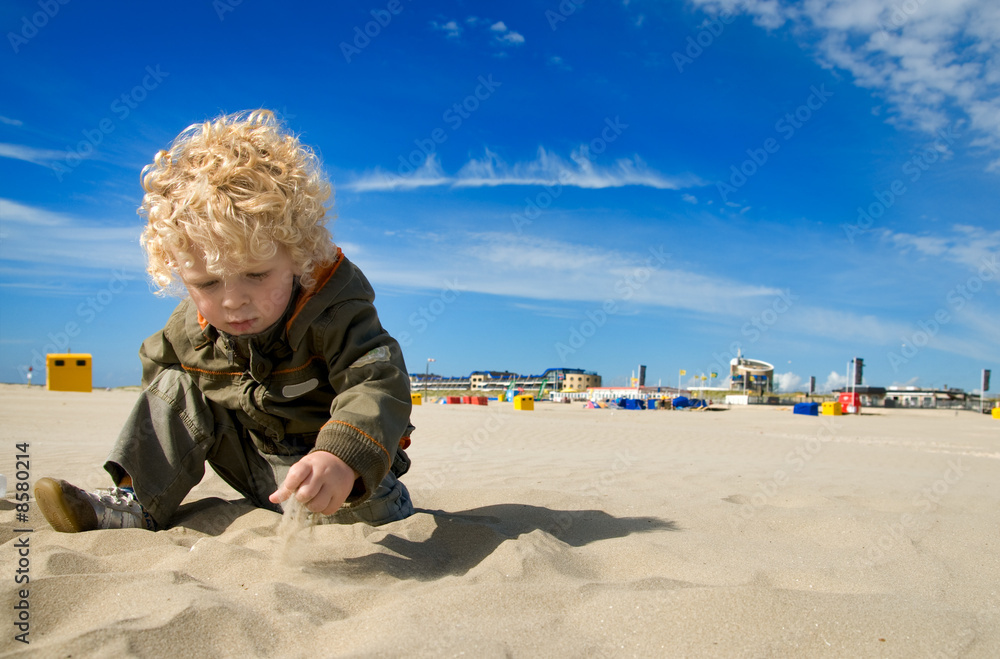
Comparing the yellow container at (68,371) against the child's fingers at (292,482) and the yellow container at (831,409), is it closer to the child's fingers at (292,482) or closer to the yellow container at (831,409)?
the child's fingers at (292,482)

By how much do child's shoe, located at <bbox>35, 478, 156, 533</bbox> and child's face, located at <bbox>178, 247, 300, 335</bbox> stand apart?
0.76 meters

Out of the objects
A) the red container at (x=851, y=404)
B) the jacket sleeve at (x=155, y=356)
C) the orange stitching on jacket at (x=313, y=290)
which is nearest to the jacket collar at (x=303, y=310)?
the orange stitching on jacket at (x=313, y=290)

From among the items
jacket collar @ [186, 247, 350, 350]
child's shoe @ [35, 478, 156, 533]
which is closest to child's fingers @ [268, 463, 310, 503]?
jacket collar @ [186, 247, 350, 350]

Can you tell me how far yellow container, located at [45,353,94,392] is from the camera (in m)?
17.6

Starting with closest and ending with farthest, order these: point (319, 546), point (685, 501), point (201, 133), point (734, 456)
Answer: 1. point (319, 546)
2. point (201, 133)
3. point (685, 501)
4. point (734, 456)

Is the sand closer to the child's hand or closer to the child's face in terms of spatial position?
the child's hand

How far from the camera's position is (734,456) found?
6.42 metres

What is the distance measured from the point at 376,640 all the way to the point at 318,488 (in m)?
0.51

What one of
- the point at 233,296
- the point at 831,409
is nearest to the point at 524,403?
the point at 831,409

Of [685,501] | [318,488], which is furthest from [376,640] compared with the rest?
[685,501]

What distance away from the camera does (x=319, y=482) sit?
5.35 ft

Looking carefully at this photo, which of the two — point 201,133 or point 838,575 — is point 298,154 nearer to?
point 201,133

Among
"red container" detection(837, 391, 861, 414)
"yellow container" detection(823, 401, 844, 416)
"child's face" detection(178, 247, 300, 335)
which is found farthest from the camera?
"red container" detection(837, 391, 861, 414)

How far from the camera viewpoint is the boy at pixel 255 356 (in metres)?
1.88
